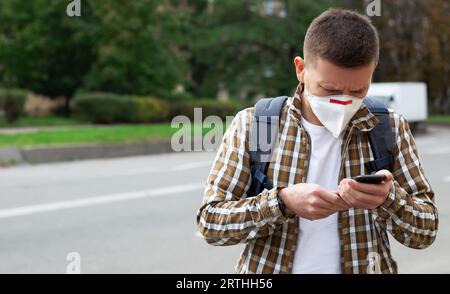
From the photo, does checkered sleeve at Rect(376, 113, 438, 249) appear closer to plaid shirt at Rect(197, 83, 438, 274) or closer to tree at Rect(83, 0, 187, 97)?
plaid shirt at Rect(197, 83, 438, 274)

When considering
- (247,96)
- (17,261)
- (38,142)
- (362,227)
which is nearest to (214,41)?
(247,96)

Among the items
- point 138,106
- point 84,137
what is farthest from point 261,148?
point 138,106

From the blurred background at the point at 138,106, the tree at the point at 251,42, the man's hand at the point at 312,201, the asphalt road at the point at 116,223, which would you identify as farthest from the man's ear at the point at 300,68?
the tree at the point at 251,42

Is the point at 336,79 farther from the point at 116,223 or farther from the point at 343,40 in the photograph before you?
the point at 116,223

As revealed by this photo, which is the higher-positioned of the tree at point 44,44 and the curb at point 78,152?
the tree at point 44,44

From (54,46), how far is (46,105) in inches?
189

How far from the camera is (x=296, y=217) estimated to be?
195 centimetres

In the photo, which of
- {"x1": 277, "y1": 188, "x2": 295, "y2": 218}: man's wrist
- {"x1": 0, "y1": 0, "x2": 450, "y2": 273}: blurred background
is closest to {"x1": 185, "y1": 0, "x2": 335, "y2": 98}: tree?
{"x1": 0, "y1": 0, "x2": 450, "y2": 273}: blurred background

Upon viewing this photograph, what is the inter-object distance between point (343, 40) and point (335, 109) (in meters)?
0.19

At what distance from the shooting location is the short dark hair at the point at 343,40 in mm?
1868

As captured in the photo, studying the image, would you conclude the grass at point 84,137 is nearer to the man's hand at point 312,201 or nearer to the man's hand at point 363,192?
the man's hand at point 312,201

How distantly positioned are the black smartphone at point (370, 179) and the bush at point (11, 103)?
762 inches
